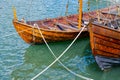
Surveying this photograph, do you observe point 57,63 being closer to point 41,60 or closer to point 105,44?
point 41,60

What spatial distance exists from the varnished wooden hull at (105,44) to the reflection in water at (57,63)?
3.48 ft

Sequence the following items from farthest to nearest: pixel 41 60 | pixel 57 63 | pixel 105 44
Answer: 1. pixel 41 60
2. pixel 57 63
3. pixel 105 44

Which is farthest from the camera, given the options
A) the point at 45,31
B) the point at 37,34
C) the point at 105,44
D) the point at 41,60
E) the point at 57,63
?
the point at 37,34

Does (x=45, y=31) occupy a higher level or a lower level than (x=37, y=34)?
higher

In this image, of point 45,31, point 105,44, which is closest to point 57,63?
point 45,31

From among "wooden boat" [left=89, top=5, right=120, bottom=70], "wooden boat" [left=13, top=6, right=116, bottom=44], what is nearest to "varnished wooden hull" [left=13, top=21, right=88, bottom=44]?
"wooden boat" [left=13, top=6, right=116, bottom=44]

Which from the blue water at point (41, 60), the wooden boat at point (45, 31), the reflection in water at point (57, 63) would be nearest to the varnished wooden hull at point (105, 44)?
the blue water at point (41, 60)

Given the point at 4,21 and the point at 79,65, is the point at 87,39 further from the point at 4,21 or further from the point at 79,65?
the point at 4,21

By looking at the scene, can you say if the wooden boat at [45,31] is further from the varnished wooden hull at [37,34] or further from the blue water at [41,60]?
the blue water at [41,60]

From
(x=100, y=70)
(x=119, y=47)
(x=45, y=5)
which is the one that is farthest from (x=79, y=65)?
(x=45, y=5)

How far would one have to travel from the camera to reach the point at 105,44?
1539 cm

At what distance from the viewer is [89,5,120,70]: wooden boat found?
14.9 meters

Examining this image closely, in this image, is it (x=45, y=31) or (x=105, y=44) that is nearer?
(x=105, y=44)

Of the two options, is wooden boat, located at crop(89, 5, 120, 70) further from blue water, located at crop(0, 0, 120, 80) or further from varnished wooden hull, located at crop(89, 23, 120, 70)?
blue water, located at crop(0, 0, 120, 80)
